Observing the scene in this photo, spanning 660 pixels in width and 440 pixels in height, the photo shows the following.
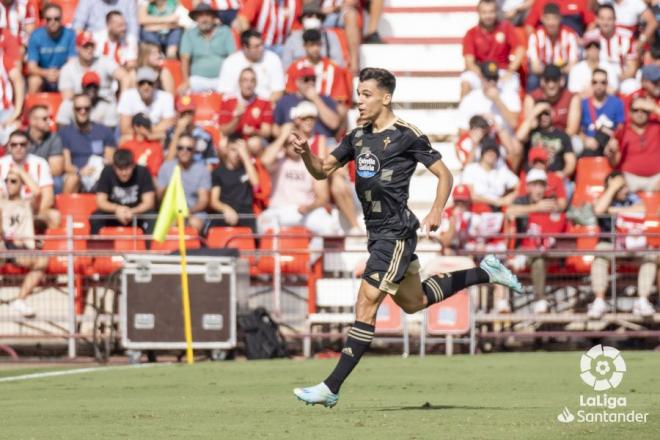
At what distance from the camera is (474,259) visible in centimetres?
1786

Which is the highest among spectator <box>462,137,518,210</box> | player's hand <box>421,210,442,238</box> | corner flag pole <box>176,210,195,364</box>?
spectator <box>462,137,518,210</box>

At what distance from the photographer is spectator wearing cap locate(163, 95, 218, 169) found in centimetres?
1973

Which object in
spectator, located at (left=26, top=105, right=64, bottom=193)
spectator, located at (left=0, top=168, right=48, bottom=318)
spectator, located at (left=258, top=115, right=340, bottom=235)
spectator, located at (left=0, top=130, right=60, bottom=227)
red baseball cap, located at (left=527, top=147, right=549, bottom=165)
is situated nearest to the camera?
spectator, located at (left=0, top=168, right=48, bottom=318)

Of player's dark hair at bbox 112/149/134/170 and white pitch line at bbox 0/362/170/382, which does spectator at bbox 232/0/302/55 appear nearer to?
player's dark hair at bbox 112/149/134/170

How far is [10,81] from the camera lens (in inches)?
850

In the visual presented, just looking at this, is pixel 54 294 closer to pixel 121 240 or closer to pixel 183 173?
pixel 121 240

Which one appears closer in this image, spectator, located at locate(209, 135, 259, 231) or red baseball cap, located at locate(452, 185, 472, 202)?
red baseball cap, located at locate(452, 185, 472, 202)

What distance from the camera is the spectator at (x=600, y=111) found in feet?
64.1

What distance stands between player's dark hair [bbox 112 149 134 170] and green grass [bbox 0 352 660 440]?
361 centimetres

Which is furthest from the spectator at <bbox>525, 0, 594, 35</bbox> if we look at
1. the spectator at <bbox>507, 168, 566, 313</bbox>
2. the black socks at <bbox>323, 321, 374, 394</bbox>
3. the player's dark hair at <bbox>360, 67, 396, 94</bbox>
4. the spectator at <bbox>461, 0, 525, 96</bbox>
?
the black socks at <bbox>323, 321, 374, 394</bbox>

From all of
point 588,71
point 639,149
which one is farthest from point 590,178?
point 588,71

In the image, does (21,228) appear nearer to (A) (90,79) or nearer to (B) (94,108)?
(B) (94,108)

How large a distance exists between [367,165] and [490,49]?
1026 centimetres

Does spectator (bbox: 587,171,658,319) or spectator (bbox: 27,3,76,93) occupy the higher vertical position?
spectator (bbox: 27,3,76,93)
